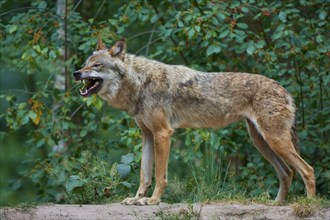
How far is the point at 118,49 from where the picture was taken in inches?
322

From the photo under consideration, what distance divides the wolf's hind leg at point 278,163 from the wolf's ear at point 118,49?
1.73m

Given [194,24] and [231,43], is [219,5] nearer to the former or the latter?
[194,24]

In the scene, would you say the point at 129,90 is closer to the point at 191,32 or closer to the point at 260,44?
the point at 191,32

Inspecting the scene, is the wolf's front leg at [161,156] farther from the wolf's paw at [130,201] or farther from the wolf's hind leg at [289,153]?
the wolf's hind leg at [289,153]

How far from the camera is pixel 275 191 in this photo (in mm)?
9414

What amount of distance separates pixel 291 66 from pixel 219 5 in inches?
82.8

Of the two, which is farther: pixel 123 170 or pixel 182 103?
pixel 123 170

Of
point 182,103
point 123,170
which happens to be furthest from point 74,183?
point 182,103

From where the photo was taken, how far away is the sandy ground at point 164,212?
6.96 m

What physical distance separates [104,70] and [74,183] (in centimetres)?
137

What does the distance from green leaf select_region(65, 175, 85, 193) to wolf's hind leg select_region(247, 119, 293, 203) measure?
84.2 inches

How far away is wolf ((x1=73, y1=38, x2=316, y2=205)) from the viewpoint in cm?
797

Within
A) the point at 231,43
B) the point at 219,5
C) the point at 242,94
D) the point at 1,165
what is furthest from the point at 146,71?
the point at 1,165

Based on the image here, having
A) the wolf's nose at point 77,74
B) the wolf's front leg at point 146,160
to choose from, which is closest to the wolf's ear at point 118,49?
the wolf's nose at point 77,74
